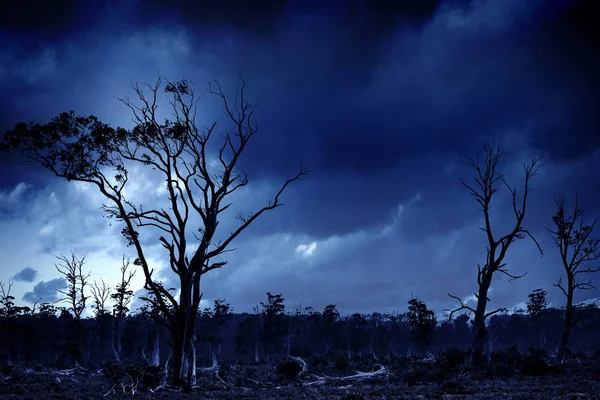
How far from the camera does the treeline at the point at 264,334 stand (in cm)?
7625

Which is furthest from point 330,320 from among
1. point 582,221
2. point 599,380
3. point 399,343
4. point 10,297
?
point 599,380

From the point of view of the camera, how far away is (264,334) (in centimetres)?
9525

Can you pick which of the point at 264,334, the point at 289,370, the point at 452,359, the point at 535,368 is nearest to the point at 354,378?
the point at 289,370

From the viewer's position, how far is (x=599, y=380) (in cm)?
1897

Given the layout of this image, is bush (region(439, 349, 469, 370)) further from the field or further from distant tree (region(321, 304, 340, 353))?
distant tree (region(321, 304, 340, 353))

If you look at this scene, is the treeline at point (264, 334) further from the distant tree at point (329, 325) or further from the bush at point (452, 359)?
the bush at point (452, 359)

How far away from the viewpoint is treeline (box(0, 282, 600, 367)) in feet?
250

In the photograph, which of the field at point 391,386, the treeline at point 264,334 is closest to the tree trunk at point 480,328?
the field at point 391,386

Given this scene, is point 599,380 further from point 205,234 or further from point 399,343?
point 399,343

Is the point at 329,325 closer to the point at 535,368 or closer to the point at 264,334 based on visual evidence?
the point at 264,334

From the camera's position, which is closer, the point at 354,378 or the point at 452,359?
the point at 354,378

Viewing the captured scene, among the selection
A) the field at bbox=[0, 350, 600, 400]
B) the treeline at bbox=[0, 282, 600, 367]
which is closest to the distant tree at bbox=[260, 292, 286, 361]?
the treeline at bbox=[0, 282, 600, 367]

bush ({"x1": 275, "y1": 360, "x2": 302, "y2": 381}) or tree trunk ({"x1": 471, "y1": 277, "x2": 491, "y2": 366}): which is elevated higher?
tree trunk ({"x1": 471, "y1": 277, "x2": 491, "y2": 366})

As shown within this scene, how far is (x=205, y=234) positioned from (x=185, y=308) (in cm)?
354
